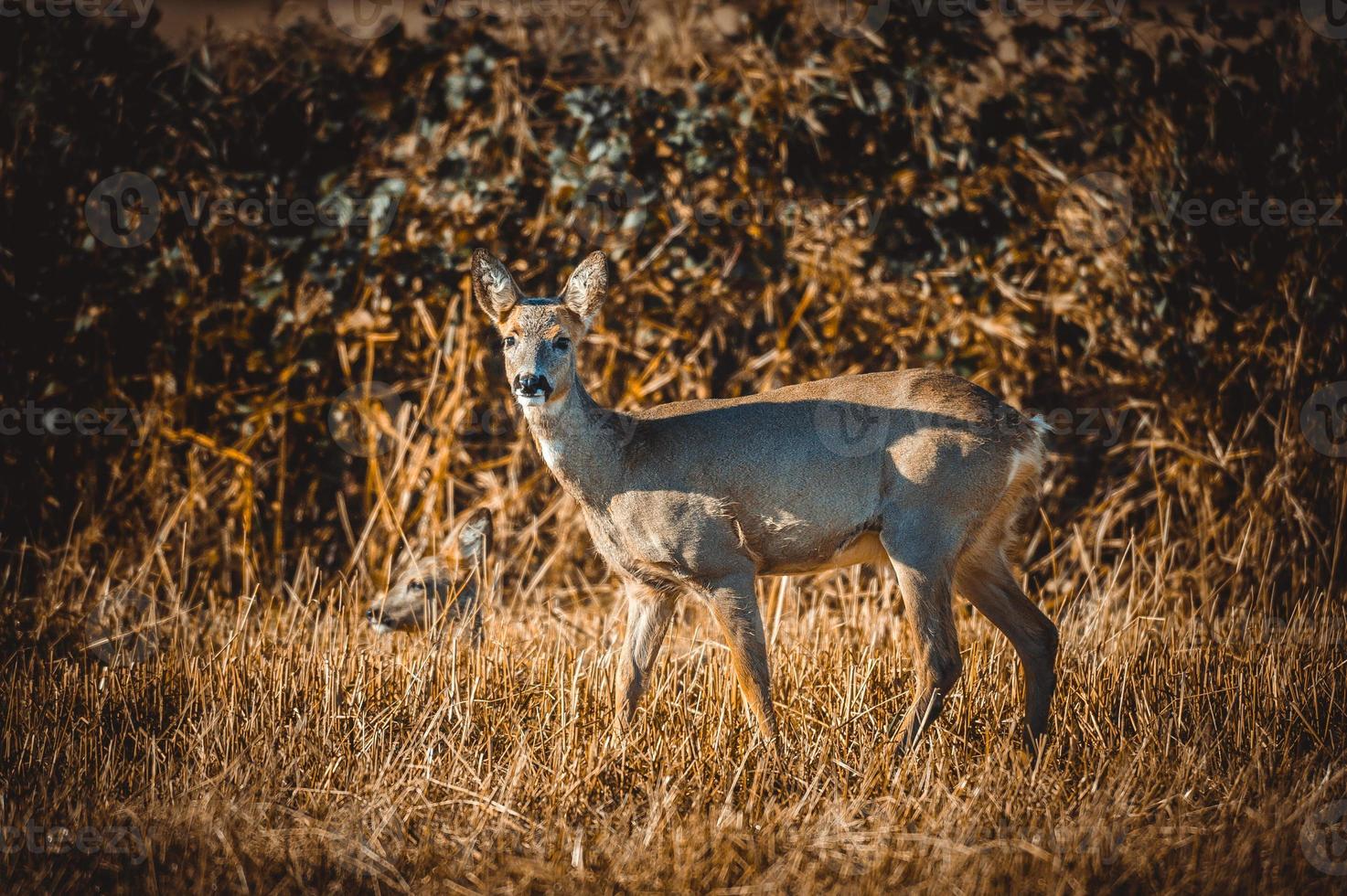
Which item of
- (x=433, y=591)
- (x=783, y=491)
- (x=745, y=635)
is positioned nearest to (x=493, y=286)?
(x=783, y=491)

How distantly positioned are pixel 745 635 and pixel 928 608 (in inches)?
29.9

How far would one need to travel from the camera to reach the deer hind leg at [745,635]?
4840mm

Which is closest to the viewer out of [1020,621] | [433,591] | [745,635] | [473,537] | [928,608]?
[745,635]

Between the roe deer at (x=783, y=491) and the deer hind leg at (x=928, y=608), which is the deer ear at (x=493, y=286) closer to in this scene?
the roe deer at (x=783, y=491)

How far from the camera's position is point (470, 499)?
27.8 ft

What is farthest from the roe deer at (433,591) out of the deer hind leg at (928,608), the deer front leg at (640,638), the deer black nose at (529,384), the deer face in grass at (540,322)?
the deer hind leg at (928,608)

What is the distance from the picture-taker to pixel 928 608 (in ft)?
16.4

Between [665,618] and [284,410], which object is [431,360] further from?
[665,618]

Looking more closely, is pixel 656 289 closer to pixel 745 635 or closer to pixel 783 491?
pixel 783 491

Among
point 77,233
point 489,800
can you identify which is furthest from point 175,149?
point 489,800

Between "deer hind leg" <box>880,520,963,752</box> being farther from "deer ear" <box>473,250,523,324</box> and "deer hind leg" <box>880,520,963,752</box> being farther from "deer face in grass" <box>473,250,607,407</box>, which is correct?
"deer ear" <box>473,250,523,324</box>

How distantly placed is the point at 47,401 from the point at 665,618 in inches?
195

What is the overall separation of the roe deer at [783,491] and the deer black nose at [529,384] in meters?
0.05

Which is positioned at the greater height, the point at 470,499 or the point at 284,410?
the point at 284,410
